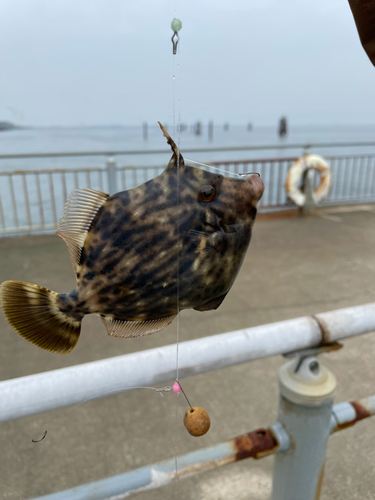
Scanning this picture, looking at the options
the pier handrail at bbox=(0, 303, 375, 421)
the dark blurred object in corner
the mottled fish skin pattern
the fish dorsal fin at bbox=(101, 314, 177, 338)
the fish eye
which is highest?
the dark blurred object in corner

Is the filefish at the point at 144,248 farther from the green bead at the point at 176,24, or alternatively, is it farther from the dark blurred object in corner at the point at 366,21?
the dark blurred object in corner at the point at 366,21

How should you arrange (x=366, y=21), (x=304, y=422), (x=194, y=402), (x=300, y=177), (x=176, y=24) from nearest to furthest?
(x=176, y=24), (x=366, y=21), (x=304, y=422), (x=194, y=402), (x=300, y=177)

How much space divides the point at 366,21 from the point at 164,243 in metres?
0.59

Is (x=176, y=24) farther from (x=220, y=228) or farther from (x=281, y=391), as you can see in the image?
(x=281, y=391)

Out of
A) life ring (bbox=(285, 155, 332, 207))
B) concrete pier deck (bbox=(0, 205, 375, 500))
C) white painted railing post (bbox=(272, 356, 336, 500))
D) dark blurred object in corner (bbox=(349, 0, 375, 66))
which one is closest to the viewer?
dark blurred object in corner (bbox=(349, 0, 375, 66))

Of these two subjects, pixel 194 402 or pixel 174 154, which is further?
pixel 194 402

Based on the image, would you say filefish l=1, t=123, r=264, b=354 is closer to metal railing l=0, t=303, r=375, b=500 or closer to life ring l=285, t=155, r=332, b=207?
metal railing l=0, t=303, r=375, b=500

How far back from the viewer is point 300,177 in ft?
18.8

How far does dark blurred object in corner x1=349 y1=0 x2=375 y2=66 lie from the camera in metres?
0.66

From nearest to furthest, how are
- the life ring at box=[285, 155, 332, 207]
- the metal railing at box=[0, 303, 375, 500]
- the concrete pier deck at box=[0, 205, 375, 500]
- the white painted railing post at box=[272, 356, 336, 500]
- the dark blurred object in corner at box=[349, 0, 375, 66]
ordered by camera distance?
1. the dark blurred object in corner at box=[349, 0, 375, 66]
2. the metal railing at box=[0, 303, 375, 500]
3. the white painted railing post at box=[272, 356, 336, 500]
4. the concrete pier deck at box=[0, 205, 375, 500]
5. the life ring at box=[285, 155, 332, 207]

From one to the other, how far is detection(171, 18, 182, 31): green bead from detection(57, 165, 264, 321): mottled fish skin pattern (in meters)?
0.14

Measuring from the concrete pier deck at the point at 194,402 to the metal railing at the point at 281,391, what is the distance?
0.20 meters

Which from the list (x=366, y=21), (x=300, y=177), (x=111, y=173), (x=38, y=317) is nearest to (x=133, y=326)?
(x=38, y=317)

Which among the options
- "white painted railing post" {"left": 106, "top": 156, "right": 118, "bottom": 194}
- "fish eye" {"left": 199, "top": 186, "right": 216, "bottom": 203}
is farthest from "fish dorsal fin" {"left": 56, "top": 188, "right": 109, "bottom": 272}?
"white painted railing post" {"left": 106, "top": 156, "right": 118, "bottom": 194}
